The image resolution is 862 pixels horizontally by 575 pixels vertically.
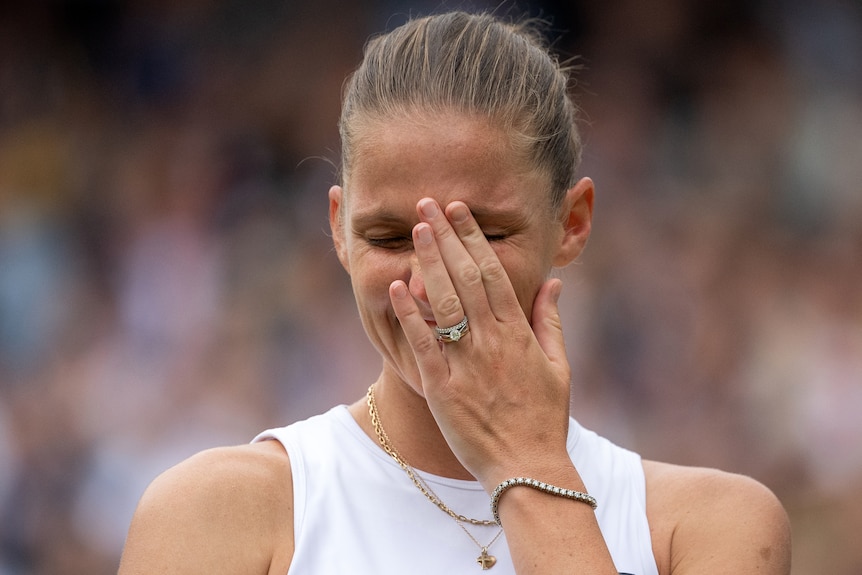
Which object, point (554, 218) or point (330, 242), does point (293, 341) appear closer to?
point (330, 242)

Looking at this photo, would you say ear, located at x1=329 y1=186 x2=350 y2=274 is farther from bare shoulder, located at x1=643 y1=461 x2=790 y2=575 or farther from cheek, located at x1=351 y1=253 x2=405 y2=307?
bare shoulder, located at x1=643 y1=461 x2=790 y2=575

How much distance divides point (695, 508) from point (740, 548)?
138 mm

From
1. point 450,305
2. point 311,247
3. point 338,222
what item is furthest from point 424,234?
point 311,247

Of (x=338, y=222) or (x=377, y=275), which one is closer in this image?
(x=377, y=275)

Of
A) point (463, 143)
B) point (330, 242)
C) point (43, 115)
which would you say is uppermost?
point (43, 115)

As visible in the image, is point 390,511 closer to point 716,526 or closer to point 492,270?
point 492,270

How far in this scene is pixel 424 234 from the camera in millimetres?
2143

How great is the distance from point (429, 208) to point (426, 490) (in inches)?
26.1

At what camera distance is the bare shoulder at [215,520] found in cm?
211

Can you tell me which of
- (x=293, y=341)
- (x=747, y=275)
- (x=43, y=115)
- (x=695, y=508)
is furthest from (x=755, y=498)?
(x=43, y=115)

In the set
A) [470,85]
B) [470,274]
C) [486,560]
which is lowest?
[486,560]

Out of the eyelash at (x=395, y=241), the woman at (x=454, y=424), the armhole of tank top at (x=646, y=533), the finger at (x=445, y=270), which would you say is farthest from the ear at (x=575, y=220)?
the armhole of tank top at (x=646, y=533)

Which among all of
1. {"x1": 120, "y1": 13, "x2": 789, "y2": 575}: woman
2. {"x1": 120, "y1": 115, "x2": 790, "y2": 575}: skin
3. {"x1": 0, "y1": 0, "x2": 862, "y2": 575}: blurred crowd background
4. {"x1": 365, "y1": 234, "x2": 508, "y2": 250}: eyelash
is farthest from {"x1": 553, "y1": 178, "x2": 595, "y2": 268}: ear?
{"x1": 0, "y1": 0, "x2": 862, "y2": 575}: blurred crowd background

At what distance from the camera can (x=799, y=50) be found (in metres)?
5.73
